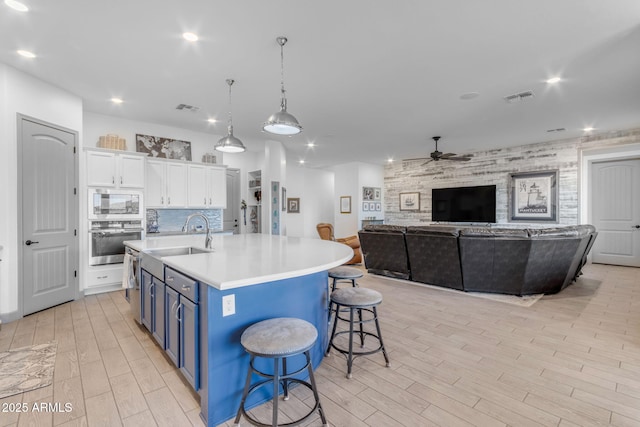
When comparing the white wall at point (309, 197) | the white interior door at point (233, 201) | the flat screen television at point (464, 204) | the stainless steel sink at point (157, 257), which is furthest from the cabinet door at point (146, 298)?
the flat screen television at point (464, 204)

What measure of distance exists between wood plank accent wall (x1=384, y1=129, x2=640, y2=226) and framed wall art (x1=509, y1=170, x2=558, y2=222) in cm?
11

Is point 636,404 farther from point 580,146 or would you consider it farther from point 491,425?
point 580,146

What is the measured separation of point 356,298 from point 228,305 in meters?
1.05

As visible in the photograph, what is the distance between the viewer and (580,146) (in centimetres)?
671

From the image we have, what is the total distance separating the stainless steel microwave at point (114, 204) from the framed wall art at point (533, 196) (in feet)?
27.1

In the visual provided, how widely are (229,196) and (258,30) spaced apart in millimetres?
4926

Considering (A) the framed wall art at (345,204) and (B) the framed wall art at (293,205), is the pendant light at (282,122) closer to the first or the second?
(A) the framed wall art at (345,204)

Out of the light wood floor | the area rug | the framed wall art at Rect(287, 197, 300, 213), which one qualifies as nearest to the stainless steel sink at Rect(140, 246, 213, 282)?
the light wood floor

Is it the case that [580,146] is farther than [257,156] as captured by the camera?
No

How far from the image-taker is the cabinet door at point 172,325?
2188 millimetres

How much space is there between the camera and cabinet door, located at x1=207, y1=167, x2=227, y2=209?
5.96m

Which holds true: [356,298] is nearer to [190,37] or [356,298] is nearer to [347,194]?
[190,37]

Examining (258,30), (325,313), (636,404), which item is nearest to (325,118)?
(258,30)

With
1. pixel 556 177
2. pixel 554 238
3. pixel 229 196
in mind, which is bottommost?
pixel 554 238
